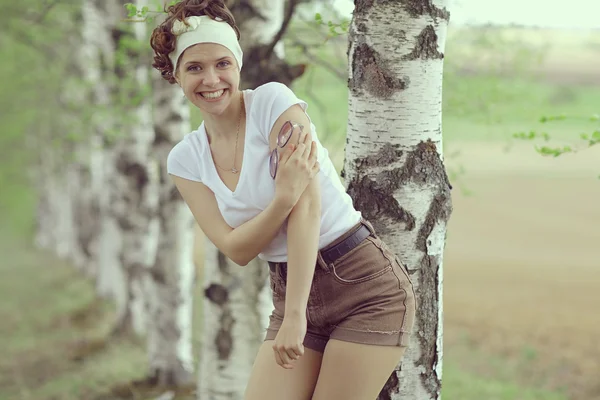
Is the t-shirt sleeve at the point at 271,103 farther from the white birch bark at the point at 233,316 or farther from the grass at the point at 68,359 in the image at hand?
the grass at the point at 68,359

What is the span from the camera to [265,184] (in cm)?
271

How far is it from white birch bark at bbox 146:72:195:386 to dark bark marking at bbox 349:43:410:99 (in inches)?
204

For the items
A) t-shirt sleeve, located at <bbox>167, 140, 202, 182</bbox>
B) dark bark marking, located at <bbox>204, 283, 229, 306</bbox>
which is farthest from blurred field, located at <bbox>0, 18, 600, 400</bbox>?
t-shirt sleeve, located at <bbox>167, 140, 202, 182</bbox>

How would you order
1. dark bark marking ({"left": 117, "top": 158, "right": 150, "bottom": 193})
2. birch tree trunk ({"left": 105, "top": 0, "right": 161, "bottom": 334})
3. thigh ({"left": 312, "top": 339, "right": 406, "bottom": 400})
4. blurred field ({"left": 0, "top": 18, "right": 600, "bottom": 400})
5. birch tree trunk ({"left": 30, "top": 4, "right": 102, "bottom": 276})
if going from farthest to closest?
birch tree trunk ({"left": 30, "top": 4, "right": 102, "bottom": 276})
dark bark marking ({"left": 117, "top": 158, "right": 150, "bottom": 193})
birch tree trunk ({"left": 105, "top": 0, "right": 161, "bottom": 334})
blurred field ({"left": 0, "top": 18, "right": 600, "bottom": 400})
thigh ({"left": 312, "top": 339, "right": 406, "bottom": 400})

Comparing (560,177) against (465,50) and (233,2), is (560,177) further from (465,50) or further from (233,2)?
(233,2)

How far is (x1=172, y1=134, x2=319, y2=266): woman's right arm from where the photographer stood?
256 cm

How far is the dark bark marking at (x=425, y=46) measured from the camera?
309 centimetres

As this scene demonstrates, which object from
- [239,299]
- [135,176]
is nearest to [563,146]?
[239,299]

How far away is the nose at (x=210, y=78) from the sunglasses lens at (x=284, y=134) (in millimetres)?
314

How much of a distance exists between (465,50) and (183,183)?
24.8 ft

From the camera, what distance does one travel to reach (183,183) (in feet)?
9.66

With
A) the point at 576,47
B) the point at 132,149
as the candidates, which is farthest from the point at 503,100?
the point at 576,47

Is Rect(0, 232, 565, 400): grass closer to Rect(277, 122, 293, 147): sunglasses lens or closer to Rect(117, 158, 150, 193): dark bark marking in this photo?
Rect(117, 158, 150, 193): dark bark marking

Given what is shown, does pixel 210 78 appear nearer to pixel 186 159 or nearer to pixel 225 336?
pixel 186 159
